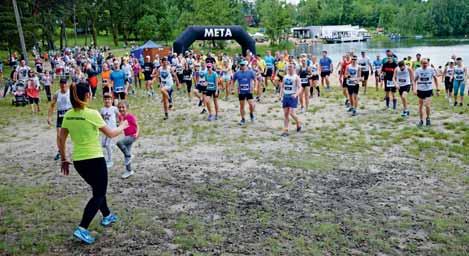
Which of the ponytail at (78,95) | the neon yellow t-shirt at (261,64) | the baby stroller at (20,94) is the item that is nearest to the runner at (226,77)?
the neon yellow t-shirt at (261,64)

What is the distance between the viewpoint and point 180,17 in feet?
245

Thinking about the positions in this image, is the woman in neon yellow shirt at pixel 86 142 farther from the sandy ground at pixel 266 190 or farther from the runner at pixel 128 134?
the runner at pixel 128 134

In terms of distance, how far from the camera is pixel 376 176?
27.7ft

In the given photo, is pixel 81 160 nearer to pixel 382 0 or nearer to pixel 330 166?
pixel 330 166

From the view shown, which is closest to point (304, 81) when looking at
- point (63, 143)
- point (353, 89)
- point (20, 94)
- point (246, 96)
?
point (353, 89)

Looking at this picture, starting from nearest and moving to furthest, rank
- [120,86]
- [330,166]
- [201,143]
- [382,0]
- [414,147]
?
[330,166] < [414,147] < [201,143] < [120,86] < [382,0]

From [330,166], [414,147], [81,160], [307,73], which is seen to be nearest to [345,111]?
[307,73]

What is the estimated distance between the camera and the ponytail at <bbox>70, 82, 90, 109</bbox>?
5.58 meters

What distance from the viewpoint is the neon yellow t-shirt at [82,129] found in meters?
5.67

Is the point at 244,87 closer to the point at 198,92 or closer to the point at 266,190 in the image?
the point at 198,92

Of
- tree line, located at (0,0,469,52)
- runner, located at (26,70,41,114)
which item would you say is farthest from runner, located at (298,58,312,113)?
tree line, located at (0,0,469,52)

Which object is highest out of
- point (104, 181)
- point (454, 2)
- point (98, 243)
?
point (454, 2)

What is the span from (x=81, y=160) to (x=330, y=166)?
5.03 m

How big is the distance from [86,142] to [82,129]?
0.16 meters
